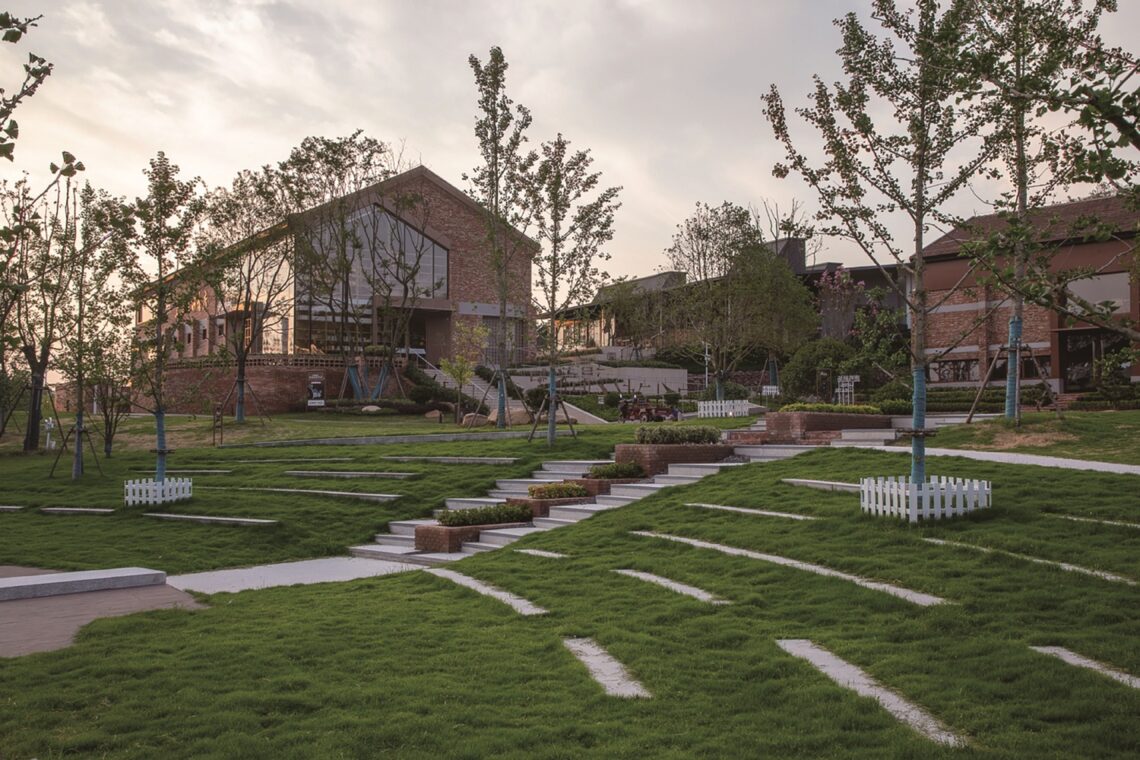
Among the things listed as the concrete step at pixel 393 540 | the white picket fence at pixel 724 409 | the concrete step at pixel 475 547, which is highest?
the white picket fence at pixel 724 409

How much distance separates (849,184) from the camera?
510 inches

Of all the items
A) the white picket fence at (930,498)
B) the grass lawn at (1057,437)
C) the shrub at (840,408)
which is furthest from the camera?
the shrub at (840,408)

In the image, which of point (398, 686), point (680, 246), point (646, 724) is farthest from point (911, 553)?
point (680, 246)

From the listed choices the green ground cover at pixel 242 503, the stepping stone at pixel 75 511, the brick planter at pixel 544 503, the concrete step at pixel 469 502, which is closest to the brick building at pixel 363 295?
the green ground cover at pixel 242 503

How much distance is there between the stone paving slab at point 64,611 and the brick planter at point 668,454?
9.46 m

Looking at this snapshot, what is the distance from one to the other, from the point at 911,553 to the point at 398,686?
20.2 feet

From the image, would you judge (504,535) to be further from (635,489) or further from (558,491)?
(635,489)

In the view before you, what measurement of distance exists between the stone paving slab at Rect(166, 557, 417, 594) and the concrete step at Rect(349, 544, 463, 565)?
21 centimetres

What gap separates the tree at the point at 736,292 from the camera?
39.5m

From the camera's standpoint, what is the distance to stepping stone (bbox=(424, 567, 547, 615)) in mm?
9500

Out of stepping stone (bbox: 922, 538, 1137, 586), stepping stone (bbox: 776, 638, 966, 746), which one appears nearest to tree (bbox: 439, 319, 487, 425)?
stepping stone (bbox: 922, 538, 1137, 586)

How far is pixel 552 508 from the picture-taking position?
1597 cm

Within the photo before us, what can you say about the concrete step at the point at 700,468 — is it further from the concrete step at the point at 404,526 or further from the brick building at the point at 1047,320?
the brick building at the point at 1047,320

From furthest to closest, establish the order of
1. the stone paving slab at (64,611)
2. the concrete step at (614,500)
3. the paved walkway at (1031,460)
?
the concrete step at (614,500) < the paved walkway at (1031,460) < the stone paving slab at (64,611)
